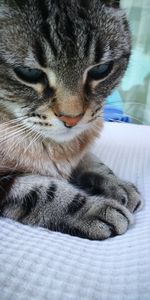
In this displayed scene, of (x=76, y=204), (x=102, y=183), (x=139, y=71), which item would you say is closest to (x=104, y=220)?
(x=76, y=204)

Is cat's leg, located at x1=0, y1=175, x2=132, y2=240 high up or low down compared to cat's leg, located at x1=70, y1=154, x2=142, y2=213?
up

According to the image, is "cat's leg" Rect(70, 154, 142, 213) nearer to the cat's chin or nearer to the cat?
the cat

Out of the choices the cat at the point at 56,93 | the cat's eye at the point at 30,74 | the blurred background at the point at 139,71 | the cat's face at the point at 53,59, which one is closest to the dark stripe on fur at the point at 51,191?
the cat at the point at 56,93

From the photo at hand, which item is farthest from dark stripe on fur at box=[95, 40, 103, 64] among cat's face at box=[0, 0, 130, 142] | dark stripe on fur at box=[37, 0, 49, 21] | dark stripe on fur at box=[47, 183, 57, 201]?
dark stripe on fur at box=[47, 183, 57, 201]

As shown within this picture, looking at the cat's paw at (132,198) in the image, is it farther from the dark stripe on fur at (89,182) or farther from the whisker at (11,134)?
the whisker at (11,134)

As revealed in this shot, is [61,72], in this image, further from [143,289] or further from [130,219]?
[143,289]

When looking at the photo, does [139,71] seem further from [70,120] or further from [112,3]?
[70,120]

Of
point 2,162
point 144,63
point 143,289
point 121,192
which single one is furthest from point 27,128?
point 144,63

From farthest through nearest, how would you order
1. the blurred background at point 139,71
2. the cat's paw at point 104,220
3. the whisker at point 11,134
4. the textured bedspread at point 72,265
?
the blurred background at point 139,71 < the whisker at point 11,134 < the cat's paw at point 104,220 < the textured bedspread at point 72,265
